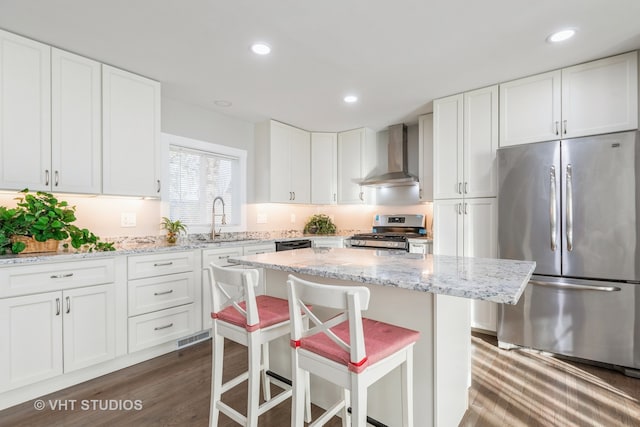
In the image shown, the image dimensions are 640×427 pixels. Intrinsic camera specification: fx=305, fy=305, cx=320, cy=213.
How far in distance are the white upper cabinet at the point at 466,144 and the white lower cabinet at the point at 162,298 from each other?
2676 mm

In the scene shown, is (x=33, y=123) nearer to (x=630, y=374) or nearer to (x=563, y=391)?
(x=563, y=391)

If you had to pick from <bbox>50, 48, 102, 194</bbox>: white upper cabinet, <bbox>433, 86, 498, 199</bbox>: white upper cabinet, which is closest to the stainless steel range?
<bbox>433, 86, 498, 199</bbox>: white upper cabinet

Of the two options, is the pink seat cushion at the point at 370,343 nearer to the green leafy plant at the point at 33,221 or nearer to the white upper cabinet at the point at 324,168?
the green leafy plant at the point at 33,221

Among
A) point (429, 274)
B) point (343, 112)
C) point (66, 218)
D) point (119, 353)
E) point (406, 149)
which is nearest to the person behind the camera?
point (429, 274)

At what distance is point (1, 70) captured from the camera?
6.72 feet

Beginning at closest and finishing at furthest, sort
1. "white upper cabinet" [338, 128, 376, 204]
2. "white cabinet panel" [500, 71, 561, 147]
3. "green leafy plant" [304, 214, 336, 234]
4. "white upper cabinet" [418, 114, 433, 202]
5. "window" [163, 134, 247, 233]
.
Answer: "white cabinet panel" [500, 71, 561, 147]
"window" [163, 134, 247, 233]
"white upper cabinet" [418, 114, 433, 202]
"white upper cabinet" [338, 128, 376, 204]
"green leafy plant" [304, 214, 336, 234]

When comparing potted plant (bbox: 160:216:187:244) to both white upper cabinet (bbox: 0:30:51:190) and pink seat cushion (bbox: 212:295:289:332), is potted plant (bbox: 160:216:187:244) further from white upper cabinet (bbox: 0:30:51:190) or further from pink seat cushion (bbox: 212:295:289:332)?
pink seat cushion (bbox: 212:295:289:332)

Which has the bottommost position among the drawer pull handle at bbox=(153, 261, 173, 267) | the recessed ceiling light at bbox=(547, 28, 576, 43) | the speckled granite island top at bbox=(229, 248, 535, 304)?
the drawer pull handle at bbox=(153, 261, 173, 267)

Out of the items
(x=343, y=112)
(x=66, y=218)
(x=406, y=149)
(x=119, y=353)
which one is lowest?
(x=119, y=353)

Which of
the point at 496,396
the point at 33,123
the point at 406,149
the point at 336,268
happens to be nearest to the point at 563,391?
the point at 496,396

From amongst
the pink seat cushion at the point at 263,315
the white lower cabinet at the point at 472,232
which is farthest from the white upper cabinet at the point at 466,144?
the pink seat cushion at the point at 263,315

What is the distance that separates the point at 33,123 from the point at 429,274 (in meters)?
2.83

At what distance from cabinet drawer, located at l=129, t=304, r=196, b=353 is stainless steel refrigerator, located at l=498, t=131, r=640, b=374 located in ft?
9.26

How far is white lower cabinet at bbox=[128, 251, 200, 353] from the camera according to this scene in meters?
2.45
